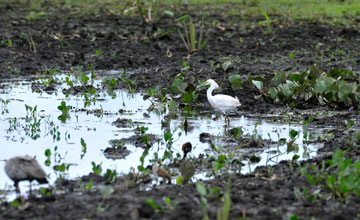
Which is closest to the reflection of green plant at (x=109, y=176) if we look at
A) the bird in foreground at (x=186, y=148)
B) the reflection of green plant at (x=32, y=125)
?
Answer: the bird in foreground at (x=186, y=148)

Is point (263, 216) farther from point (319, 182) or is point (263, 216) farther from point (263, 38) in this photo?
point (263, 38)

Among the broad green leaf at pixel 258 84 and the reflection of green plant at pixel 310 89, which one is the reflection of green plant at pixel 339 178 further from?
the broad green leaf at pixel 258 84

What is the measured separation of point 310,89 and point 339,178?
4420 millimetres

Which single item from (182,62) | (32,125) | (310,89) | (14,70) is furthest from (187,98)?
(14,70)

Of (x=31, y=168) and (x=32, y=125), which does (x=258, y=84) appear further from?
(x=31, y=168)

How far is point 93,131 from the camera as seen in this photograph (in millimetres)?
8336

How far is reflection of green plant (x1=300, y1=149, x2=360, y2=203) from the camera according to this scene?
5250mm

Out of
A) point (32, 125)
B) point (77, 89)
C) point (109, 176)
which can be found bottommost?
point (109, 176)

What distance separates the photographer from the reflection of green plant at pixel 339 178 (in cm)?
525

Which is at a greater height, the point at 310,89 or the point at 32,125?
the point at 310,89

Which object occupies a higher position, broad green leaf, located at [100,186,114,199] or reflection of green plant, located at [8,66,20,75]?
reflection of green plant, located at [8,66,20,75]

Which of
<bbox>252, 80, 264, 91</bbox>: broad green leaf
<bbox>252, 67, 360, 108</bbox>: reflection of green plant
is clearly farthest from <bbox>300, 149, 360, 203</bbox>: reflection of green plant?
<bbox>252, 80, 264, 91</bbox>: broad green leaf

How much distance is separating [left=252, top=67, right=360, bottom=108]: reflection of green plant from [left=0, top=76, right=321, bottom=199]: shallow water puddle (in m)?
0.88

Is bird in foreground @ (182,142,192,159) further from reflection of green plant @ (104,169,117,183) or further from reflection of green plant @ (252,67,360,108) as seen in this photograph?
reflection of green plant @ (252,67,360,108)
